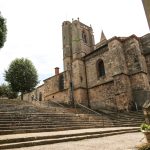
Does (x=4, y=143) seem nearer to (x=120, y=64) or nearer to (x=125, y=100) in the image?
(x=125, y=100)

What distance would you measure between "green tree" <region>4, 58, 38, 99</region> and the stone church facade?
12.4 ft

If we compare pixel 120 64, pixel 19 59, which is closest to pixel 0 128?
pixel 120 64

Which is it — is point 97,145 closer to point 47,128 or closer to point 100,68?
point 47,128

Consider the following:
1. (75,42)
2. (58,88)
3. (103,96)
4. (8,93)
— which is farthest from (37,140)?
(75,42)

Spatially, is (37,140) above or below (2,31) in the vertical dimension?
below

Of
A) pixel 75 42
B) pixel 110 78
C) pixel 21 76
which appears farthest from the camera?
pixel 75 42

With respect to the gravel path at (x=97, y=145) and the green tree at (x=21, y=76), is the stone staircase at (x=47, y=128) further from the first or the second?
the green tree at (x=21, y=76)

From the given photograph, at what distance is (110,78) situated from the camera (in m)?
20.3

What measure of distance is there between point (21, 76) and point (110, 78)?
44.1 feet

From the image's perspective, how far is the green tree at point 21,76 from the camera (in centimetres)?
2559

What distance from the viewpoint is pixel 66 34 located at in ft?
110

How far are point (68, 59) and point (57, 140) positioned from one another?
25529 millimetres

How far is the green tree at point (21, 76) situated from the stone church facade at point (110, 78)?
379cm

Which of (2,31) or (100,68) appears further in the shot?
(100,68)
